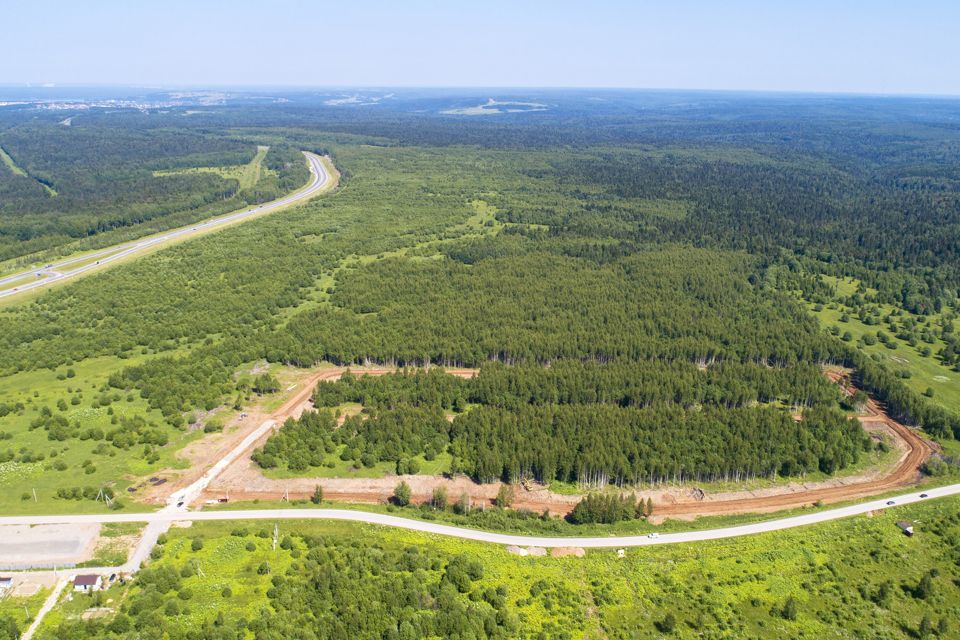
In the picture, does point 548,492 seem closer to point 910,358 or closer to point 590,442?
point 590,442

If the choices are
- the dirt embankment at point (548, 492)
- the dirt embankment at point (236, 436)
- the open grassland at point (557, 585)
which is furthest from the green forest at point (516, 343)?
the open grassland at point (557, 585)

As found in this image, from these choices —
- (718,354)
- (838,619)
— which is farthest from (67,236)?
(838,619)

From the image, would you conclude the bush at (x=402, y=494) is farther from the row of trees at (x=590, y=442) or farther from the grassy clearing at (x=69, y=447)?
the grassy clearing at (x=69, y=447)

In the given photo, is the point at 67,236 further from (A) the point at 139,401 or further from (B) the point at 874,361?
(B) the point at 874,361

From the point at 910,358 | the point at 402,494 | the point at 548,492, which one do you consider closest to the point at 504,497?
the point at 548,492

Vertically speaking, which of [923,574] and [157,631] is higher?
[157,631]

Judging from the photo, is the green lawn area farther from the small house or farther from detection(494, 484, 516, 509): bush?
detection(494, 484, 516, 509): bush
